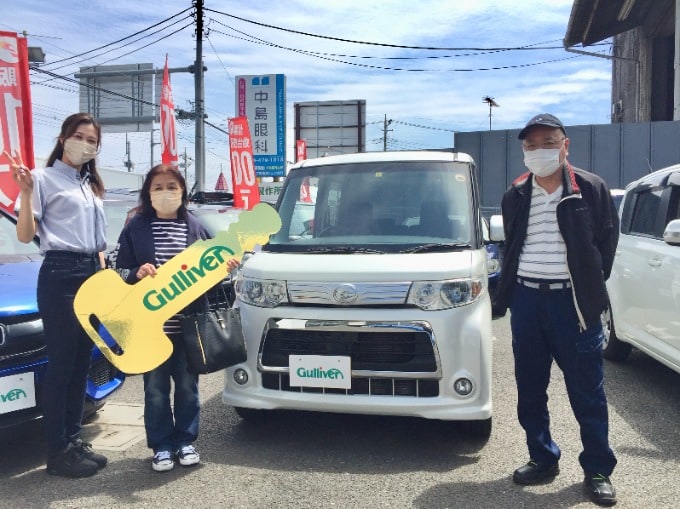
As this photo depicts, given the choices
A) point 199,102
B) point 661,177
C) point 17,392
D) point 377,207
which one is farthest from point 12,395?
point 199,102

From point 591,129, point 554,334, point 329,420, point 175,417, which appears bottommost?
point 329,420

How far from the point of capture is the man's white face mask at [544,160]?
124 inches

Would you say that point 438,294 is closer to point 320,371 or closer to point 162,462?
point 320,371

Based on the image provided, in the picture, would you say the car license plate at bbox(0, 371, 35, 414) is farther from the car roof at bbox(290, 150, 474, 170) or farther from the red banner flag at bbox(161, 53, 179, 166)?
the red banner flag at bbox(161, 53, 179, 166)

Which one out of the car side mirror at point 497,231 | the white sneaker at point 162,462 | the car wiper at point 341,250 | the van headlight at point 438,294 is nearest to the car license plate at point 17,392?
the white sneaker at point 162,462

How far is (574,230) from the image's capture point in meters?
3.04

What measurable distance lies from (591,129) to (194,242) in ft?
45.3

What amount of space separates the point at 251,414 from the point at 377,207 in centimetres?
157

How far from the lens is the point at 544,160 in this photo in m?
3.17

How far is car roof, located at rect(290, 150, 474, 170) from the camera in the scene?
4.32 metres

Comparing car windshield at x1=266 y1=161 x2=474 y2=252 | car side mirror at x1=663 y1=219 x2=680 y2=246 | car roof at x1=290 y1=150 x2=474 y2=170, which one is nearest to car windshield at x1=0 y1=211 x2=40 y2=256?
car windshield at x1=266 y1=161 x2=474 y2=252

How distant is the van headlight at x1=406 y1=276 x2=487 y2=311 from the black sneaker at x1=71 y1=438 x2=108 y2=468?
1917 mm

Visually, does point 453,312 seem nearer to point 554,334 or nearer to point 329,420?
point 554,334

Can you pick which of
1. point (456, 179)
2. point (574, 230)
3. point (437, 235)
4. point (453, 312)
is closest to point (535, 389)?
point (453, 312)
